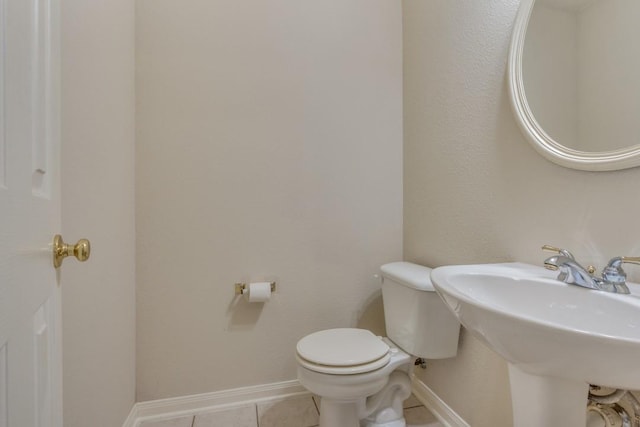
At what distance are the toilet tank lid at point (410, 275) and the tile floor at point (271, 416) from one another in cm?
68

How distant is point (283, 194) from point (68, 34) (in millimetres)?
994

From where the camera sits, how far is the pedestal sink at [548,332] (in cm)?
49

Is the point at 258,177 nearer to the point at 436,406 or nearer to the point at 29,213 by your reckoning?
the point at 29,213

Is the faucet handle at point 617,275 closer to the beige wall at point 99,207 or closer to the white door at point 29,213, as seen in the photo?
the white door at point 29,213

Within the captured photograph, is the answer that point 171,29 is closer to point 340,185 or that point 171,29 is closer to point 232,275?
point 340,185

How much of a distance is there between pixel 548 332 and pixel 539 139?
738mm

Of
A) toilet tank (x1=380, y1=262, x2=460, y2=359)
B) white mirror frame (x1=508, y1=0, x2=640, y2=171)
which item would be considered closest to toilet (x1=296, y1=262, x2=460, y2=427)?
toilet tank (x1=380, y1=262, x2=460, y2=359)

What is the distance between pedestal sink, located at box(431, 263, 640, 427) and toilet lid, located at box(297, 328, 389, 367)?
506 mm

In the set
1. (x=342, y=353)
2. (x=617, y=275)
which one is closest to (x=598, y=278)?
(x=617, y=275)

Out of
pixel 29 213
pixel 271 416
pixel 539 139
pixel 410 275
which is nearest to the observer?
pixel 29 213

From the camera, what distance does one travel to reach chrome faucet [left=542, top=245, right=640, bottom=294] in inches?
27.6

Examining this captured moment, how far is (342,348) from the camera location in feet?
4.04

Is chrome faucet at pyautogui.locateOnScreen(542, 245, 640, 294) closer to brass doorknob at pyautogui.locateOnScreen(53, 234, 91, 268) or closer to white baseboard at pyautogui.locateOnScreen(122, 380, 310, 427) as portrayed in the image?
brass doorknob at pyautogui.locateOnScreen(53, 234, 91, 268)

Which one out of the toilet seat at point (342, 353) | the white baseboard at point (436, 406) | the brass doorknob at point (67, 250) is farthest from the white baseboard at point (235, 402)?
the brass doorknob at point (67, 250)
